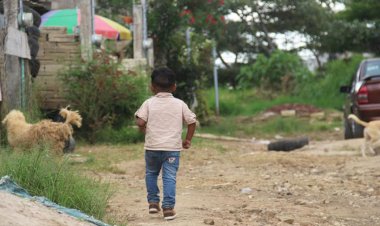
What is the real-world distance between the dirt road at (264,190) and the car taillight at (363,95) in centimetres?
107

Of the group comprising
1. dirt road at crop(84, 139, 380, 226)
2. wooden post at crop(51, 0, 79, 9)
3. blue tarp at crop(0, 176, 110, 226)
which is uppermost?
wooden post at crop(51, 0, 79, 9)

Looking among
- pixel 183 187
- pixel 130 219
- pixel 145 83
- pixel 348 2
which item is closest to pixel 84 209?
pixel 130 219

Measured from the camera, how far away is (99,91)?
13.6m

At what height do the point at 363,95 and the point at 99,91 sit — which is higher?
the point at 99,91

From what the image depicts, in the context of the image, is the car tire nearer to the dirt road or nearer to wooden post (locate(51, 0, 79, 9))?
the dirt road

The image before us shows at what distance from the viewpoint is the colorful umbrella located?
55.3 feet

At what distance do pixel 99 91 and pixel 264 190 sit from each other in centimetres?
583

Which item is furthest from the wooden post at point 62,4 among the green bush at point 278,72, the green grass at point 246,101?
the green bush at point 278,72

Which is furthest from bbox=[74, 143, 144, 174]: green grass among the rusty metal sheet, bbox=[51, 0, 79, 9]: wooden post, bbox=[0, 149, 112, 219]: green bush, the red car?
bbox=[51, 0, 79, 9]: wooden post

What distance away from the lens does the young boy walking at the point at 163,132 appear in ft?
21.3

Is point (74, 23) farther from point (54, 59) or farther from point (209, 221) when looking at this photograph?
point (209, 221)

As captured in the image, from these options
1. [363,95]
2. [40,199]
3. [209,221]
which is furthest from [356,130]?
[40,199]

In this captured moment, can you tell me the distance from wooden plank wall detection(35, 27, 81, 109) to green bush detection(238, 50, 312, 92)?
1421 cm

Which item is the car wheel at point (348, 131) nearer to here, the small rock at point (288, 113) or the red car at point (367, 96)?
the red car at point (367, 96)
